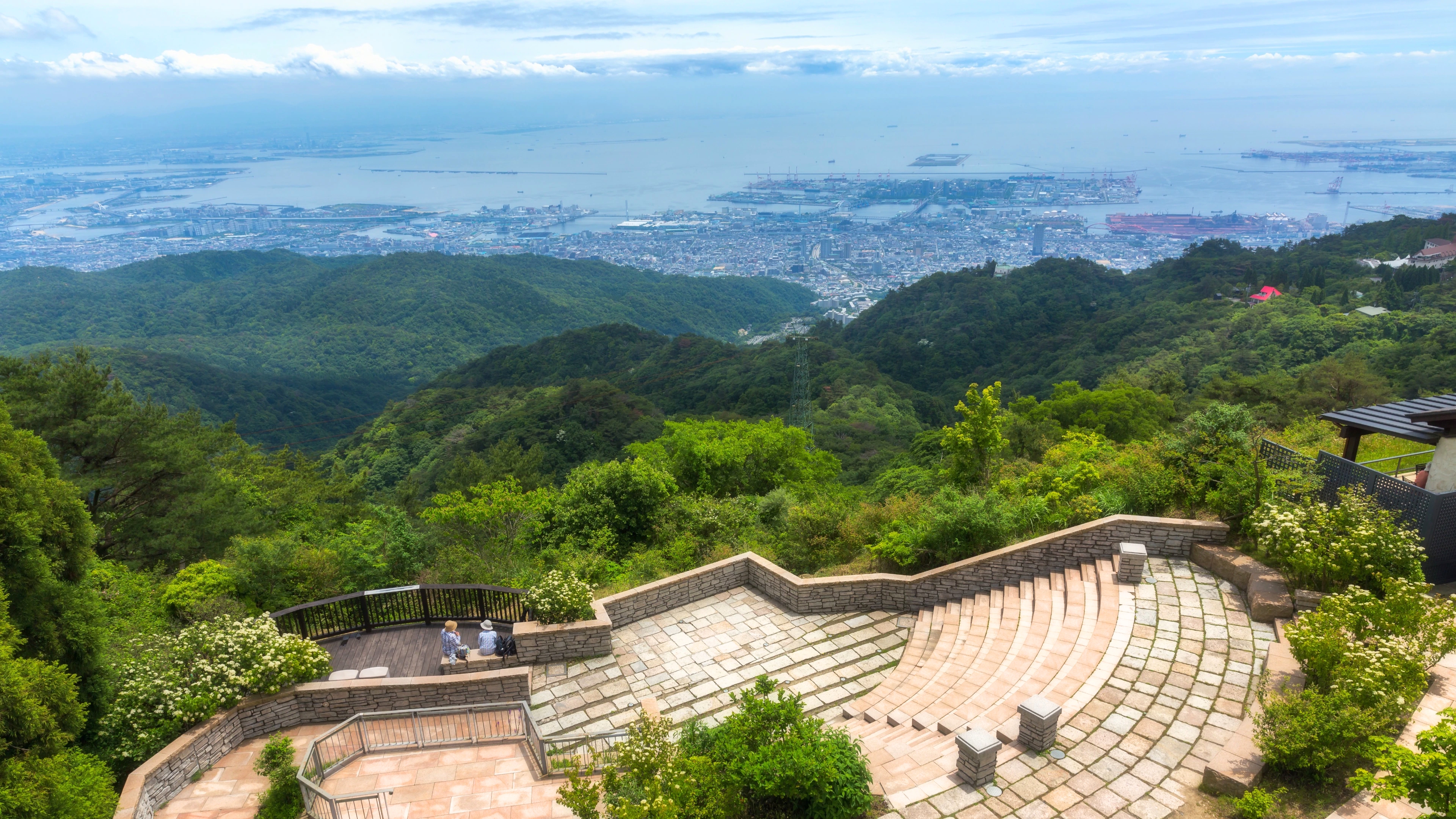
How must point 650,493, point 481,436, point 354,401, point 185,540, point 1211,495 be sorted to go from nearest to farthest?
point 1211,495 → point 650,493 → point 185,540 → point 481,436 → point 354,401

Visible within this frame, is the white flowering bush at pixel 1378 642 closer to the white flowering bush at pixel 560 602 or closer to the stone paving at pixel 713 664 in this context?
the stone paving at pixel 713 664

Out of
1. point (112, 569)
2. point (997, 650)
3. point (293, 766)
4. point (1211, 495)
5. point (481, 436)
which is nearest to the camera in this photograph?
point (293, 766)

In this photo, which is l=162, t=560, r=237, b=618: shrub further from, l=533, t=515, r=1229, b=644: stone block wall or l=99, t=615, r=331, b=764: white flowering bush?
l=533, t=515, r=1229, b=644: stone block wall

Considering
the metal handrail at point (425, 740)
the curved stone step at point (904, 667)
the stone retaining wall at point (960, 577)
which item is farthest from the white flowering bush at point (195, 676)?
the curved stone step at point (904, 667)

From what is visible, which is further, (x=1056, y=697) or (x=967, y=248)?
(x=967, y=248)

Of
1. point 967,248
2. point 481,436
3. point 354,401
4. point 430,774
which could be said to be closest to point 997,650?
point 430,774

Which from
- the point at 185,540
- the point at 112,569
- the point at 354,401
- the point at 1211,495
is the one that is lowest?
the point at 354,401

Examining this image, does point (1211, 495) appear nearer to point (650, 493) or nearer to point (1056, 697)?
point (1056, 697)
